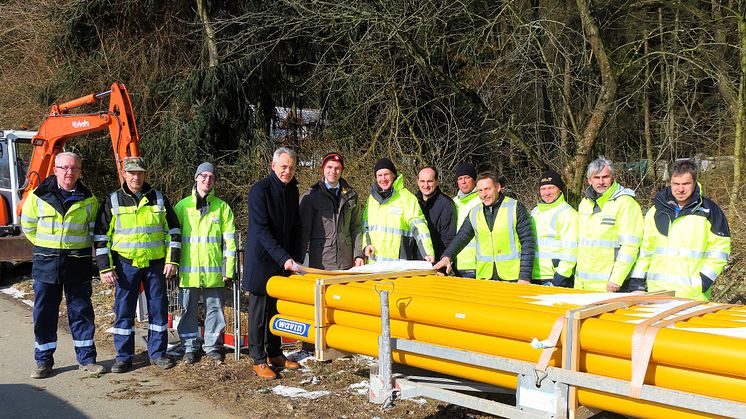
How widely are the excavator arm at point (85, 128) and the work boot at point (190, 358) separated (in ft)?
12.6

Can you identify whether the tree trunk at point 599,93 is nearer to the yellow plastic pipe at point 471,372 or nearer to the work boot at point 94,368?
the yellow plastic pipe at point 471,372

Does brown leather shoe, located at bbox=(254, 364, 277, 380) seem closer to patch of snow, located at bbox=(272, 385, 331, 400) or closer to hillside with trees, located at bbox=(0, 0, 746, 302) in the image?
patch of snow, located at bbox=(272, 385, 331, 400)

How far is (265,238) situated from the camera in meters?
5.64

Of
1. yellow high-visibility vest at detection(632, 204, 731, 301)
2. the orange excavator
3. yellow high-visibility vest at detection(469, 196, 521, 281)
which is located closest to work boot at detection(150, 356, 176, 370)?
yellow high-visibility vest at detection(469, 196, 521, 281)

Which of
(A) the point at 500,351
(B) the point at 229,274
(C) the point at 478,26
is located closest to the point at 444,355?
(A) the point at 500,351

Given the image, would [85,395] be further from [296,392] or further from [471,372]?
[471,372]

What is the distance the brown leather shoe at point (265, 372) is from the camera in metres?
5.80

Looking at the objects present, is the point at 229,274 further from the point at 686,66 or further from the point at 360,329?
the point at 686,66

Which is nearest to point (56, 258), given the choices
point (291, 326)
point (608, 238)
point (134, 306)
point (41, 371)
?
point (134, 306)

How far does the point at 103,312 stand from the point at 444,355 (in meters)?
6.62

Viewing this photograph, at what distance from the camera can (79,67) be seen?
49.1 ft

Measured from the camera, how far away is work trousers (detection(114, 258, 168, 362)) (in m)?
6.22

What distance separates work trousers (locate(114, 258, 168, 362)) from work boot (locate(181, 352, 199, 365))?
0.23 meters

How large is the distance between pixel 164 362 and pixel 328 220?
2114 millimetres
